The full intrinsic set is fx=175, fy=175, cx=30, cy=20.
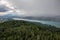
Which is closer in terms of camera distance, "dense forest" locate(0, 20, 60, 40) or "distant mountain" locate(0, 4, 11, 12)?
"dense forest" locate(0, 20, 60, 40)

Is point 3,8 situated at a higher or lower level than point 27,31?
higher

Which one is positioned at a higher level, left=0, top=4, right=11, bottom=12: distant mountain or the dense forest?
Answer: left=0, top=4, right=11, bottom=12: distant mountain

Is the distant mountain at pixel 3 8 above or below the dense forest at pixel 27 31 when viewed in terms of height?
above

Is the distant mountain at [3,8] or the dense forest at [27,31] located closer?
the dense forest at [27,31]

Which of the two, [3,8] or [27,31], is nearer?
[27,31]

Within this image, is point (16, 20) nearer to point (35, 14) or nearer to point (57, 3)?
point (35, 14)

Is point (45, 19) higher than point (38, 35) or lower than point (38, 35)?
higher

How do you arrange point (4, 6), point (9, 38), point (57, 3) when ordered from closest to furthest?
point (9, 38), point (57, 3), point (4, 6)

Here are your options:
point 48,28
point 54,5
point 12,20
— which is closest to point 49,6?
point 54,5
